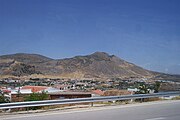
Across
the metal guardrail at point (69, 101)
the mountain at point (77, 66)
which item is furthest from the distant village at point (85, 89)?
the mountain at point (77, 66)

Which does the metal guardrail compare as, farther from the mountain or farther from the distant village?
the mountain

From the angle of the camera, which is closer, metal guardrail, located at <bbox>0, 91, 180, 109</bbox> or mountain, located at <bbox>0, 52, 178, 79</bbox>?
metal guardrail, located at <bbox>0, 91, 180, 109</bbox>

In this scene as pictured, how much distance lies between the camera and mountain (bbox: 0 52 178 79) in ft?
148

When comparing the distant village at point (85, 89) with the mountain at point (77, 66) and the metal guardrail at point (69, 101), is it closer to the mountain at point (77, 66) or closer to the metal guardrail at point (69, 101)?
the metal guardrail at point (69, 101)

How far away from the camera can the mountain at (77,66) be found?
45.2 m

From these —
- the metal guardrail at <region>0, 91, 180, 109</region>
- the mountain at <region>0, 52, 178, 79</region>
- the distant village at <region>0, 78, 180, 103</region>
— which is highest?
the mountain at <region>0, 52, 178, 79</region>

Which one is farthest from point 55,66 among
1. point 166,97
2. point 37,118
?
point 37,118

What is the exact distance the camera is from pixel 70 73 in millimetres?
48125

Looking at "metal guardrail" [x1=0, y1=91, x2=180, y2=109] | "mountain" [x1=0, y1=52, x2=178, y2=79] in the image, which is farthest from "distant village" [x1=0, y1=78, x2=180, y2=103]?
"mountain" [x1=0, y1=52, x2=178, y2=79]

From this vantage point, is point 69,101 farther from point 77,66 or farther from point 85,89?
point 77,66

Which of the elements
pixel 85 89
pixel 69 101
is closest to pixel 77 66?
pixel 85 89

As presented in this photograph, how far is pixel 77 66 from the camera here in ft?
169

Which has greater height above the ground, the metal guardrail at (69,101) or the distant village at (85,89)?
the distant village at (85,89)

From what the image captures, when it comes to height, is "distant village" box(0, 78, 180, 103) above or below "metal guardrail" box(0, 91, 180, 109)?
above
